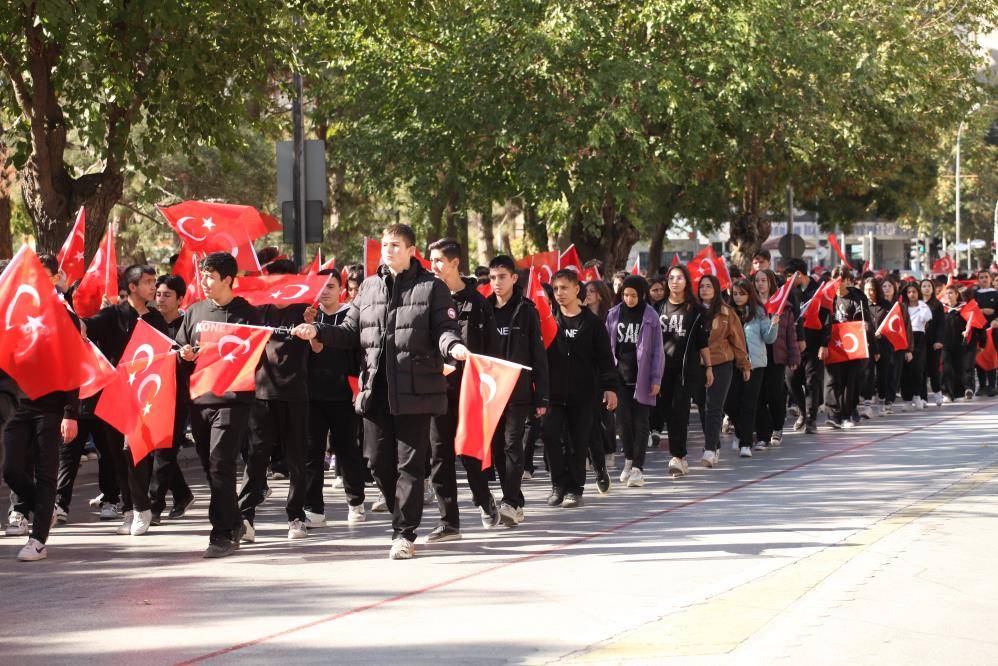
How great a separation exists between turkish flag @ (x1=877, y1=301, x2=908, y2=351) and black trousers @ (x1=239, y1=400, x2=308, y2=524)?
11.2 m

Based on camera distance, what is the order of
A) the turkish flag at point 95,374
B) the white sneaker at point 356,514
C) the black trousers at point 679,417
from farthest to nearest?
the black trousers at point 679,417
the white sneaker at point 356,514
the turkish flag at point 95,374

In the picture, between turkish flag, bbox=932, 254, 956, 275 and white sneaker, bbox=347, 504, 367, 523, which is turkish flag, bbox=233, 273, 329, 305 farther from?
turkish flag, bbox=932, 254, 956, 275

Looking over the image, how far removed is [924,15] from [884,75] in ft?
20.2

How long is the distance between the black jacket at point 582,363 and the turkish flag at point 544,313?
6 cm

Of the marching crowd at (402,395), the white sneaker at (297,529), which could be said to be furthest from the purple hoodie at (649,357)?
the white sneaker at (297,529)

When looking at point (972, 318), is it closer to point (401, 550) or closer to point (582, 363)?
point (582, 363)

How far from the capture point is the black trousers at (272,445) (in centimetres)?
980

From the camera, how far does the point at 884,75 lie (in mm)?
31312

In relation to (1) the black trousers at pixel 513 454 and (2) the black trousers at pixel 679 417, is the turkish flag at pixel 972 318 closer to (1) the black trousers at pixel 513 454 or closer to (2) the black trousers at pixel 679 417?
(2) the black trousers at pixel 679 417

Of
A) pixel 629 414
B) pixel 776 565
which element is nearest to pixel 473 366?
pixel 776 565

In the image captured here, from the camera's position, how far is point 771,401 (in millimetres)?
15578

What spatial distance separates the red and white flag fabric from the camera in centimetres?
1570

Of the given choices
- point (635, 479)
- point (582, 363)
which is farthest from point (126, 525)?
point (635, 479)

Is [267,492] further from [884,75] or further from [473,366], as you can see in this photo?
[884,75]
